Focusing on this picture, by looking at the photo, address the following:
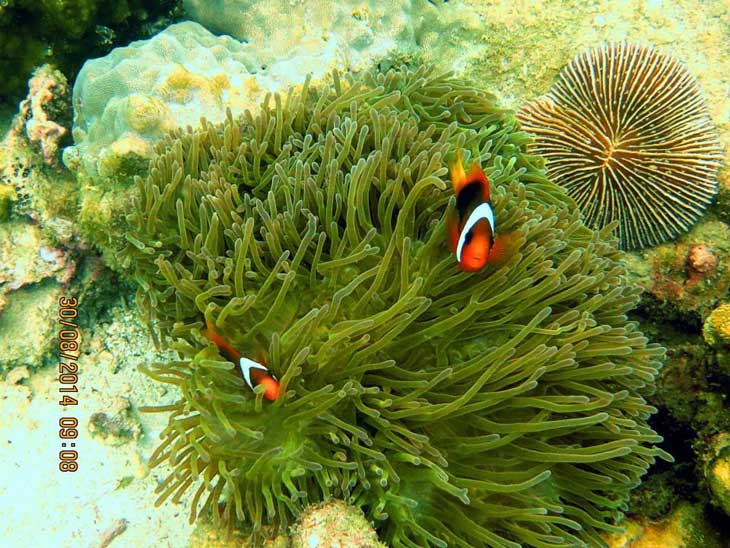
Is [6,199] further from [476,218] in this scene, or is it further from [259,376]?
[476,218]

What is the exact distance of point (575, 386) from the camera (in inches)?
101

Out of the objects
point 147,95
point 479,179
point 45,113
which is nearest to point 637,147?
point 479,179

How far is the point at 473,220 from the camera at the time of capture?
84.4 inches

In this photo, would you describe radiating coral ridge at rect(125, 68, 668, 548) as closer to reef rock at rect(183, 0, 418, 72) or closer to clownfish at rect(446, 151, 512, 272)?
clownfish at rect(446, 151, 512, 272)

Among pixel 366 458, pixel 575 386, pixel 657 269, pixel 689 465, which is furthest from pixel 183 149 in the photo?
pixel 689 465

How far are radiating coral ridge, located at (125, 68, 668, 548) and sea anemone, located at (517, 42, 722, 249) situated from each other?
0.95 metres

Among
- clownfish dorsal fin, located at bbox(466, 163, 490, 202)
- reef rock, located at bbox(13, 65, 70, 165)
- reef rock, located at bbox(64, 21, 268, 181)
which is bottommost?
reef rock, located at bbox(13, 65, 70, 165)

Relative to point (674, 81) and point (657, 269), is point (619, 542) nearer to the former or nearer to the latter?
point (657, 269)

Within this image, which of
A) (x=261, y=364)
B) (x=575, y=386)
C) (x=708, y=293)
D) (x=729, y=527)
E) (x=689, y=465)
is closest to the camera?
(x=261, y=364)

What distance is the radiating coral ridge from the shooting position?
2.29m

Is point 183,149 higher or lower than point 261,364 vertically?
higher

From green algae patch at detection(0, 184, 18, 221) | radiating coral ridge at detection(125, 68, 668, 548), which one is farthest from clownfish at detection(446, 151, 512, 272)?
green algae patch at detection(0, 184, 18, 221)

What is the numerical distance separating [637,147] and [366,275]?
2.53m

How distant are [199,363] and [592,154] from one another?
3087mm
